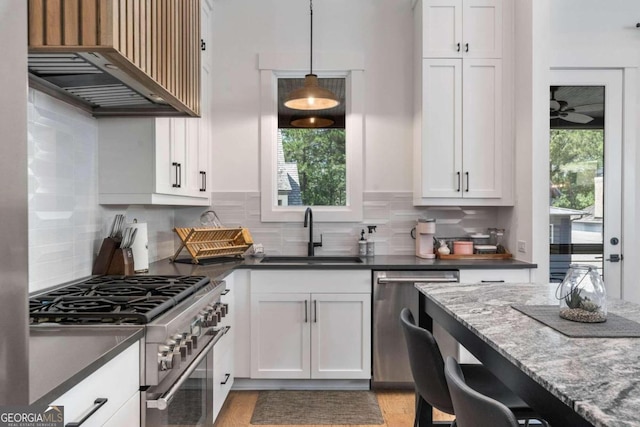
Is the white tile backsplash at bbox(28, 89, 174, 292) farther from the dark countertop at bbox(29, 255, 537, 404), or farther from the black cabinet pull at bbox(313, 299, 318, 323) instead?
the black cabinet pull at bbox(313, 299, 318, 323)

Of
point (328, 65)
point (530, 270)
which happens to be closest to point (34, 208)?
point (328, 65)

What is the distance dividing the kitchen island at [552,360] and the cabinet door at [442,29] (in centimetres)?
209

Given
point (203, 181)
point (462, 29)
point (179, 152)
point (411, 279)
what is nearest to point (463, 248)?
point (411, 279)

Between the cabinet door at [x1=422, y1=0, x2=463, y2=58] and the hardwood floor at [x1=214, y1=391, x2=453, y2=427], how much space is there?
2446 millimetres

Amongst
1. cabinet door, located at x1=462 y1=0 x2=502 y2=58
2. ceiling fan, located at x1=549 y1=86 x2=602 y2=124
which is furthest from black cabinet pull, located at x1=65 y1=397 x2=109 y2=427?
ceiling fan, located at x1=549 y1=86 x2=602 y2=124

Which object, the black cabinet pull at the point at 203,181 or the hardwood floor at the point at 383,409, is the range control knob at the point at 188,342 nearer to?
the hardwood floor at the point at 383,409

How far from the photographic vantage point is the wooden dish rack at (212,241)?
2836 millimetres

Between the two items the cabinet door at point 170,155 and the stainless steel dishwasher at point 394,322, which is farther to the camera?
the stainless steel dishwasher at point 394,322

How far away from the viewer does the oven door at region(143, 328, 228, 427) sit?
139cm

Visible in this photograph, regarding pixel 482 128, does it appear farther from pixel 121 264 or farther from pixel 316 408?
pixel 121 264

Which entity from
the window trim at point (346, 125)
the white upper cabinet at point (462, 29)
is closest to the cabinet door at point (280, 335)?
the window trim at point (346, 125)

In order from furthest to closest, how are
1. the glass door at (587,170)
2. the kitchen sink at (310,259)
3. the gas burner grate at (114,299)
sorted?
1. the kitchen sink at (310,259)
2. the glass door at (587,170)
3. the gas burner grate at (114,299)

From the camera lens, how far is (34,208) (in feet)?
5.85

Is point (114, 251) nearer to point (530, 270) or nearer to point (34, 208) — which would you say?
point (34, 208)
